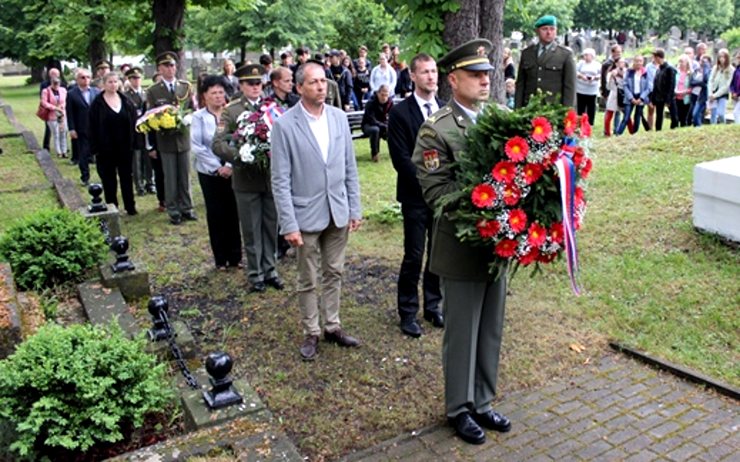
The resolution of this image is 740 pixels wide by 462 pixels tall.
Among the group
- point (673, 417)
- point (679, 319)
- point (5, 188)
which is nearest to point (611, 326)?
point (679, 319)

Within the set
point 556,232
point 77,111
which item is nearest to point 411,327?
point 556,232

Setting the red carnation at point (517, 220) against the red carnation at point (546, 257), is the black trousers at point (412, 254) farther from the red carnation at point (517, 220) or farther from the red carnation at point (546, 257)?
the red carnation at point (517, 220)

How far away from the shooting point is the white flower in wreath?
21.9ft

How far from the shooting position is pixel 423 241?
5.96 m

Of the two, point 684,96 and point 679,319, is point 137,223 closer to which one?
point 679,319

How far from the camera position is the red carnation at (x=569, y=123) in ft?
12.9

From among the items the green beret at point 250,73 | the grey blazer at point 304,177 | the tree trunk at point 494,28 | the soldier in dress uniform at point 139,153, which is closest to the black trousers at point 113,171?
the soldier in dress uniform at point 139,153

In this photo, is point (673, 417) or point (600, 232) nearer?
point (673, 417)

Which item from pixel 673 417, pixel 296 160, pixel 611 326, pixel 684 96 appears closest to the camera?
pixel 673 417

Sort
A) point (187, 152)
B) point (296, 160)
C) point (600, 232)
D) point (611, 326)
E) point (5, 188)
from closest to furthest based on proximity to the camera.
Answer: point (296, 160)
point (611, 326)
point (600, 232)
point (187, 152)
point (5, 188)

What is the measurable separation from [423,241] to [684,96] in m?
12.6

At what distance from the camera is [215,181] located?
7.55 m

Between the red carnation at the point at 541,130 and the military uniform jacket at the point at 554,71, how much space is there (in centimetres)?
531

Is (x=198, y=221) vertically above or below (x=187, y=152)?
below
